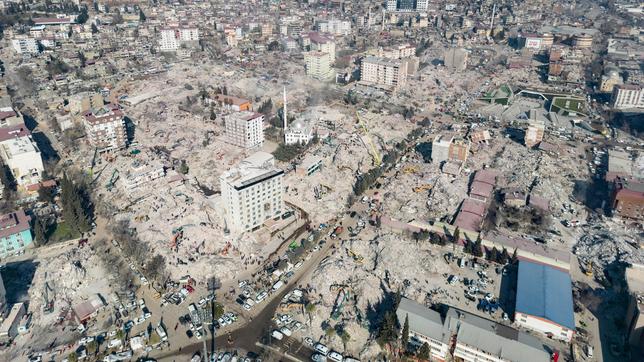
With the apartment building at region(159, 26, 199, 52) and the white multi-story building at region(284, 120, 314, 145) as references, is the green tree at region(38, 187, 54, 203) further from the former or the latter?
the apartment building at region(159, 26, 199, 52)

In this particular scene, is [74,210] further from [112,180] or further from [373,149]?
[373,149]

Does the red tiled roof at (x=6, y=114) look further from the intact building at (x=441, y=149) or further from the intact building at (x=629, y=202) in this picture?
the intact building at (x=629, y=202)

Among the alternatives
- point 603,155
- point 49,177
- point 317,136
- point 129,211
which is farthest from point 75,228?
point 603,155

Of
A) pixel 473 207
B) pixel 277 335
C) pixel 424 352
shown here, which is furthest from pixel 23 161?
pixel 473 207

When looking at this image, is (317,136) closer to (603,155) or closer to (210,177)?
(210,177)

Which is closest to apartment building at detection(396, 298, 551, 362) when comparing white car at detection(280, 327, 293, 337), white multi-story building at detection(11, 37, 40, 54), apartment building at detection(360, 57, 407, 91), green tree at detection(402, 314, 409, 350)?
green tree at detection(402, 314, 409, 350)

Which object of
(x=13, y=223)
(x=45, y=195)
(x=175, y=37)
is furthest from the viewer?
(x=175, y=37)

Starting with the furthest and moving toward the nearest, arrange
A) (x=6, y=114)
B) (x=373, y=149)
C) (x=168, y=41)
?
1. (x=168, y=41)
2. (x=6, y=114)
3. (x=373, y=149)
